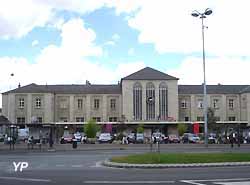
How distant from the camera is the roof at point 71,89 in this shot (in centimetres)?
10875

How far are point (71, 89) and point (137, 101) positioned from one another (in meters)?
16.7

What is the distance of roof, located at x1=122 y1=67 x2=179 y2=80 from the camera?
4193 inches

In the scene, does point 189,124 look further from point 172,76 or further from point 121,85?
point 121,85

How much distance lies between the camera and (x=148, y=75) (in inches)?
4235

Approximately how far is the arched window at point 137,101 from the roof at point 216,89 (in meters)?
10.2

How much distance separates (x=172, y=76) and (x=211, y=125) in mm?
20158

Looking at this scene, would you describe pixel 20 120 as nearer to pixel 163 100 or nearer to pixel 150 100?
pixel 150 100

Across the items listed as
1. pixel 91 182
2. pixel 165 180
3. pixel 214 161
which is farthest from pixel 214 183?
pixel 214 161

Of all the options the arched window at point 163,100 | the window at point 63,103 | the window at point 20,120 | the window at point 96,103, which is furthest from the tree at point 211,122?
the window at point 20,120

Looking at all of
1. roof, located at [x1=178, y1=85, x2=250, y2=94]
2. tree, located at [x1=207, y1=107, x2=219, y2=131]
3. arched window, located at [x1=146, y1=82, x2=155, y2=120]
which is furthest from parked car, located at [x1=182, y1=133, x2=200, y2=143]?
roof, located at [x1=178, y1=85, x2=250, y2=94]

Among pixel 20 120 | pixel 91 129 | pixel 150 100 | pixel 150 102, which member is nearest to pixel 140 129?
pixel 150 100

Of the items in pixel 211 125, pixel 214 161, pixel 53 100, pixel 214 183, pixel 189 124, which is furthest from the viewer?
pixel 53 100

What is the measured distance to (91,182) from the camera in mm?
15258

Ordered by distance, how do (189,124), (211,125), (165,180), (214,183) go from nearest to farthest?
(214,183)
(165,180)
(211,125)
(189,124)
